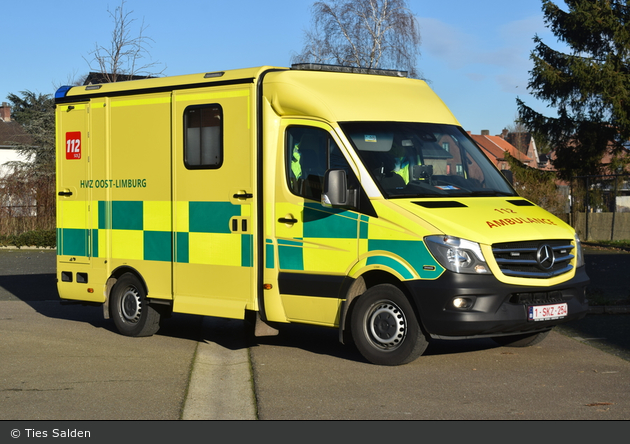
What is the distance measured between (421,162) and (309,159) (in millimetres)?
1076

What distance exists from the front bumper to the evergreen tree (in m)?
21.5

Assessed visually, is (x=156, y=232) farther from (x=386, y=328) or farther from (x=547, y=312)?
(x=547, y=312)

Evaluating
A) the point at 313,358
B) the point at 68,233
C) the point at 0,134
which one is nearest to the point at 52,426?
the point at 313,358

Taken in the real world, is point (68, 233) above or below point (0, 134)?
below

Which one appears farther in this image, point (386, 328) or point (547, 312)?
point (386, 328)

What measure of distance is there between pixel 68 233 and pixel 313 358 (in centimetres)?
389

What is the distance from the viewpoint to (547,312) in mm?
7477

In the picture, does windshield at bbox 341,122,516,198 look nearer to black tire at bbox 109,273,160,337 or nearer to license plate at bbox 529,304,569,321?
license plate at bbox 529,304,569,321

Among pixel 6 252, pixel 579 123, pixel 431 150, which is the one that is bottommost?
pixel 6 252

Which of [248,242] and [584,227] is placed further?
[584,227]

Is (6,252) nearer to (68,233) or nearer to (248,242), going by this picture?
(68,233)

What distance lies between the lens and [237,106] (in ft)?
28.0

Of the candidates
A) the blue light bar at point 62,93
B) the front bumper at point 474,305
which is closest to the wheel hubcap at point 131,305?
the blue light bar at point 62,93

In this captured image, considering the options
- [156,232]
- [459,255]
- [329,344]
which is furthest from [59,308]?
[459,255]
